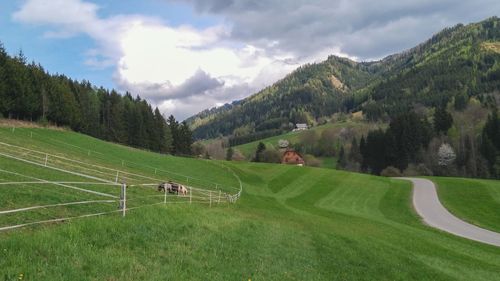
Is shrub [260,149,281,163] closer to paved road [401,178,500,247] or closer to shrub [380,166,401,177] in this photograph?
shrub [380,166,401,177]

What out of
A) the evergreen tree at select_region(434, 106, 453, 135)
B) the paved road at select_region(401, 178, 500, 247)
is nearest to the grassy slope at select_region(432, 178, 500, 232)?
the paved road at select_region(401, 178, 500, 247)

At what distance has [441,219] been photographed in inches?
1907

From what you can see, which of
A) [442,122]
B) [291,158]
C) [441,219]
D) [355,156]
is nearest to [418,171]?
[355,156]

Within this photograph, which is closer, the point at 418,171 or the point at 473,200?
the point at 473,200

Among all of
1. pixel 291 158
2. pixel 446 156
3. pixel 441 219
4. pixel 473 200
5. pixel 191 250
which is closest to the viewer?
pixel 191 250

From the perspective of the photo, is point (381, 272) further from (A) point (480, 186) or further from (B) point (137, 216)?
(A) point (480, 186)

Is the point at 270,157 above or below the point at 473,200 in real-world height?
above

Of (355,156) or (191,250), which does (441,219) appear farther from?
(355,156)

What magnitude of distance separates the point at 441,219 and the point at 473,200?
44.9 ft

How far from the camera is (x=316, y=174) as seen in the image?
269 ft

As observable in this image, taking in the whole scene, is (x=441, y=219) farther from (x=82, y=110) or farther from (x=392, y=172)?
(x=82, y=110)

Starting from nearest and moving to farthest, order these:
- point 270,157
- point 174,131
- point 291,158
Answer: point 174,131 → point 291,158 → point 270,157

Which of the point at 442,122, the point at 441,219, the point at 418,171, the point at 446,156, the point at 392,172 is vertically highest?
the point at 442,122

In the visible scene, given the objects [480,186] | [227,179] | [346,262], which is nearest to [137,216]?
[346,262]
